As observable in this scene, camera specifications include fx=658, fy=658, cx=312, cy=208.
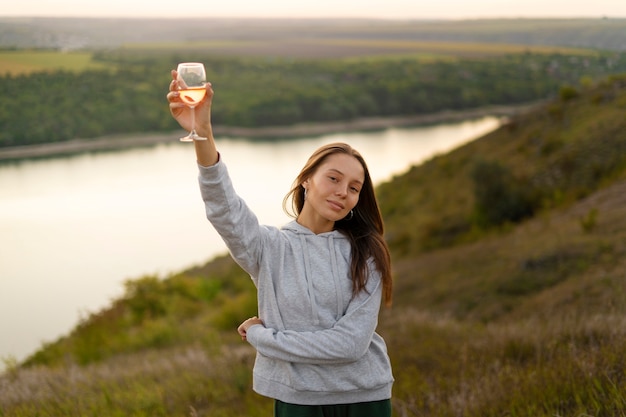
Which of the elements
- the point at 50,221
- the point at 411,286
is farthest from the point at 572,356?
the point at 50,221

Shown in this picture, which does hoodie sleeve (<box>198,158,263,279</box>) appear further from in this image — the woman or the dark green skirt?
the dark green skirt

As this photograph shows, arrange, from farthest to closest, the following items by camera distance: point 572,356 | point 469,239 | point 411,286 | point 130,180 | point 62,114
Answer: point 130,180 → point 62,114 → point 469,239 → point 411,286 → point 572,356

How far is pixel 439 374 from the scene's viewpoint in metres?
3.92

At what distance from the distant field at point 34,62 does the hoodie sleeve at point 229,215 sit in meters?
20.4

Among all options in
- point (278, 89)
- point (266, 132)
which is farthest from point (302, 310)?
point (278, 89)

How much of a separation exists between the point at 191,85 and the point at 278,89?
5891 cm

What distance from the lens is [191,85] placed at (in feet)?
5.53

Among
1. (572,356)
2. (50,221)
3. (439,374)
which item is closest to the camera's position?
(572,356)

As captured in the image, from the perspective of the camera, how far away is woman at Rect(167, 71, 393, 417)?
1.75 m

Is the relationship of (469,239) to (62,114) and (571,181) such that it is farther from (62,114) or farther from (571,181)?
(62,114)

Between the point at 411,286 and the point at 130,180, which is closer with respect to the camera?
the point at 411,286

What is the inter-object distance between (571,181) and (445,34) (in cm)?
6017

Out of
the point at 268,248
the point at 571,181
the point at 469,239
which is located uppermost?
the point at 268,248

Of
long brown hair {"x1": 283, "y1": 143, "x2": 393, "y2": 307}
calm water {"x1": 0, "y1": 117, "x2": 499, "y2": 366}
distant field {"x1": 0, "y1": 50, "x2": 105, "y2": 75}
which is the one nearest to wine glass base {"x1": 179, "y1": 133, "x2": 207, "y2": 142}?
long brown hair {"x1": 283, "y1": 143, "x2": 393, "y2": 307}
